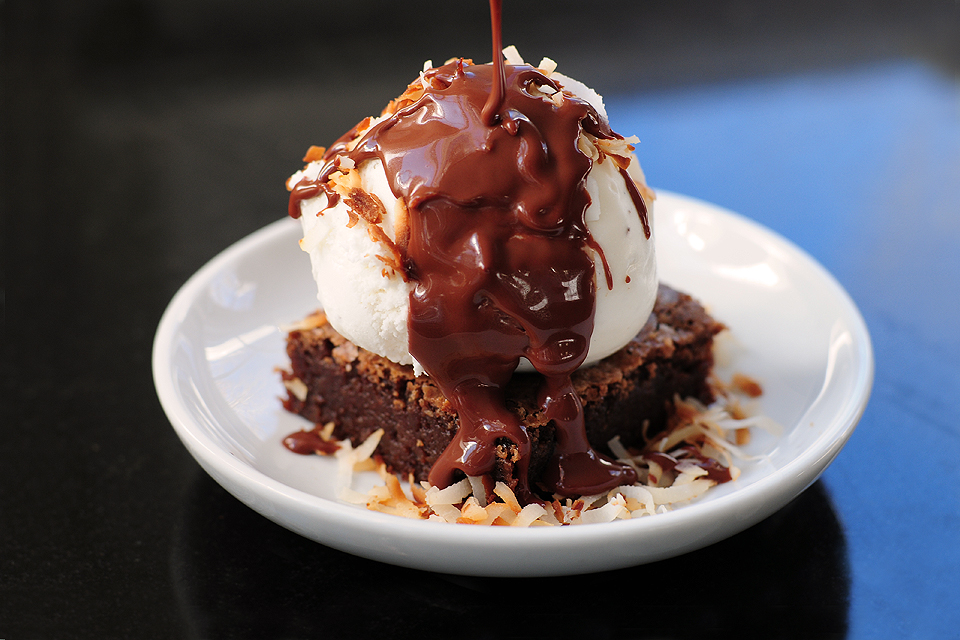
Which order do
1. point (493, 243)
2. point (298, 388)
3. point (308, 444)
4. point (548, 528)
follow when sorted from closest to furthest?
1. point (548, 528)
2. point (493, 243)
3. point (308, 444)
4. point (298, 388)

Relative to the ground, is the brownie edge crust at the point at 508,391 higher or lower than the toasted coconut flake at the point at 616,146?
lower

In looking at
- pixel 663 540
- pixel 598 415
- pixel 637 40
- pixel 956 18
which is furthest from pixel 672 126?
pixel 663 540

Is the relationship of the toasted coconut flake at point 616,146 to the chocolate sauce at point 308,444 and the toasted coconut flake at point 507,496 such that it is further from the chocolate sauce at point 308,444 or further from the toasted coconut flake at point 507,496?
the chocolate sauce at point 308,444

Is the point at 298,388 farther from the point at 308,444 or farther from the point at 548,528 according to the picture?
the point at 548,528

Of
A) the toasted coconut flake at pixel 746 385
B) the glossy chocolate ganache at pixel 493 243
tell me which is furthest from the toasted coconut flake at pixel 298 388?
the toasted coconut flake at pixel 746 385

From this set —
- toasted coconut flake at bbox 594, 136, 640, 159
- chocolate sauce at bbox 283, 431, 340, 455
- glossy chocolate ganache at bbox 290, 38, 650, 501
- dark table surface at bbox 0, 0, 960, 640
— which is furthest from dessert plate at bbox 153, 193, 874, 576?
toasted coconut flake at bbox 594, 136, 640, 159

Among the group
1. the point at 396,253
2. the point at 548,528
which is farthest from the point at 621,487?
the point at 396,253

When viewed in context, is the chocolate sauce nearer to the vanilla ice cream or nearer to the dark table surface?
Result: the dark table surface
